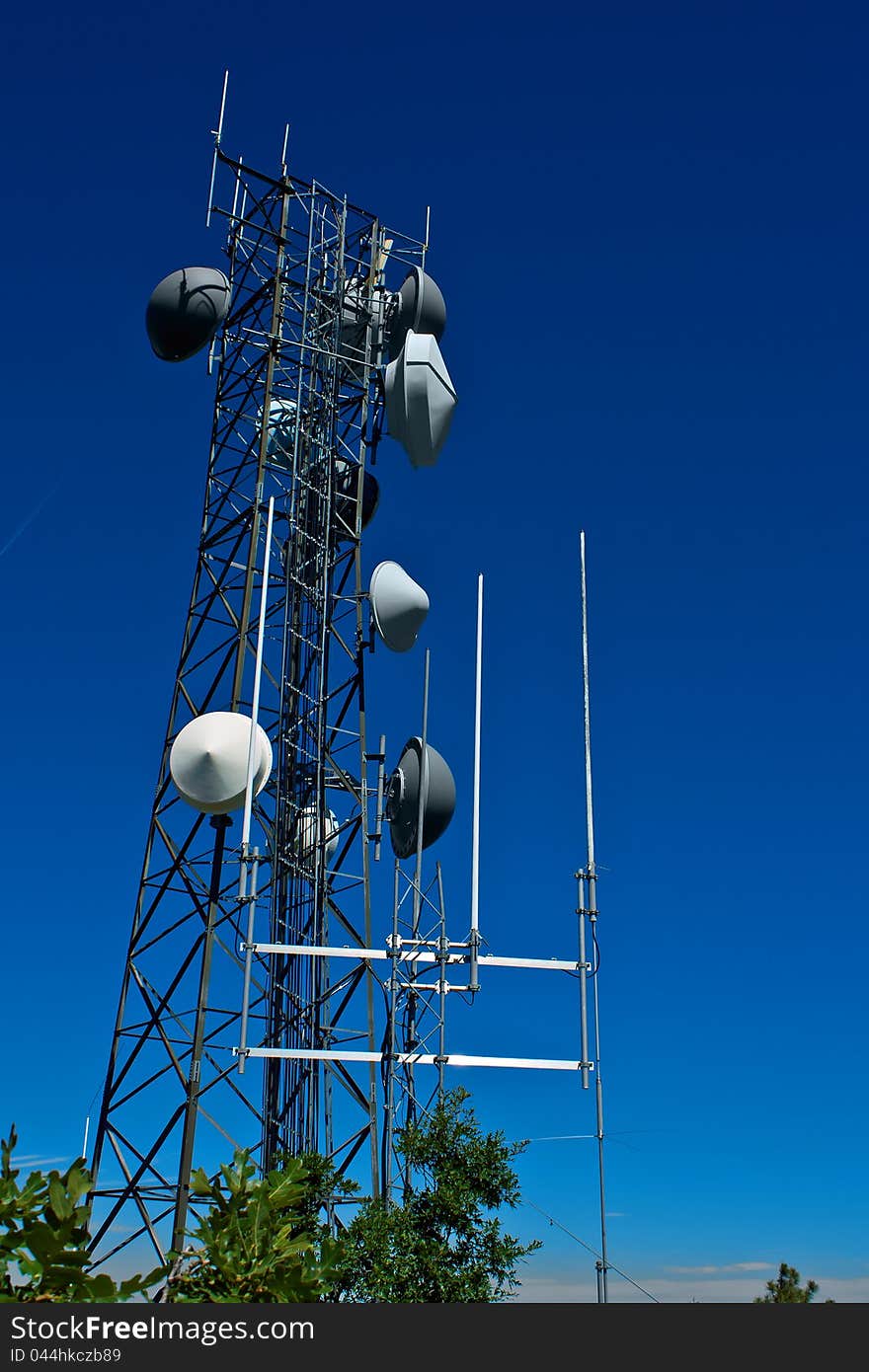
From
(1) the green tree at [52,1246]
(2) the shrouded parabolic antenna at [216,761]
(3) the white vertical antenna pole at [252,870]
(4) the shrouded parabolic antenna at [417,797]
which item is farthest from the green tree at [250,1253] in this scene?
(4) the shrouded parabolic antenna at [417,797]

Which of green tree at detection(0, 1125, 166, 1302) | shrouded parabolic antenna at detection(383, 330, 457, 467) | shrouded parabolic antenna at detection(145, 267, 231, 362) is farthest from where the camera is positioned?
shrouded parabolic antenna at detection(145, 267, 231, 362)

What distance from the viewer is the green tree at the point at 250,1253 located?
28.7 ft

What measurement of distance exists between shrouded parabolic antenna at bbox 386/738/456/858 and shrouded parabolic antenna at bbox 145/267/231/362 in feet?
27.8

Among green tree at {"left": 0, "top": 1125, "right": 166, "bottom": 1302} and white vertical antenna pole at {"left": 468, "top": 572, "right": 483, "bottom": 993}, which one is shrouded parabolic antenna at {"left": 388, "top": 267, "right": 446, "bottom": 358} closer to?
white vertical antenna pole at {"left": 468, "top": 572, "right": 483, "bottom": 993}

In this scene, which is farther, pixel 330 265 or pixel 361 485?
pixel 330 265

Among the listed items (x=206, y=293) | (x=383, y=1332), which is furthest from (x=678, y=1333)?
(x=206, y=293)

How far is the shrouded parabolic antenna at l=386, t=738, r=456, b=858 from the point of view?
19328mm

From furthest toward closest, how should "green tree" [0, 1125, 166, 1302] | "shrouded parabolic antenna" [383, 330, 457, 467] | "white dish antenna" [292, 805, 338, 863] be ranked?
"shrouded parabolic antenna" [383, 330, 457, 467] < "white dish antenna" [292, 805, 338, 863] < "green tree" [0, 1125, 166, 1302]

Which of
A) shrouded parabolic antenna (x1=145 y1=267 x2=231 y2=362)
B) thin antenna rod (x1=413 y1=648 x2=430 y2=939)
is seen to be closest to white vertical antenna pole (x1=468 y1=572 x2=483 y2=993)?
thin antenna rod (x1=413 y1=648 x2=430 y2=939)

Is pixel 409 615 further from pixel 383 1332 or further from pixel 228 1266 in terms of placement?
pixel 383 1332

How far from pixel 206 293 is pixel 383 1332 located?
18835 mm

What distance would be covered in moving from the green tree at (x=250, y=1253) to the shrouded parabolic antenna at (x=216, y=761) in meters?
7.73

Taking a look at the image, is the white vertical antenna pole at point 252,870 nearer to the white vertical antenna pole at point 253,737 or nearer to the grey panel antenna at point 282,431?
the white vertical antenna pole at point 253,737

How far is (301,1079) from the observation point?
60.7ft
